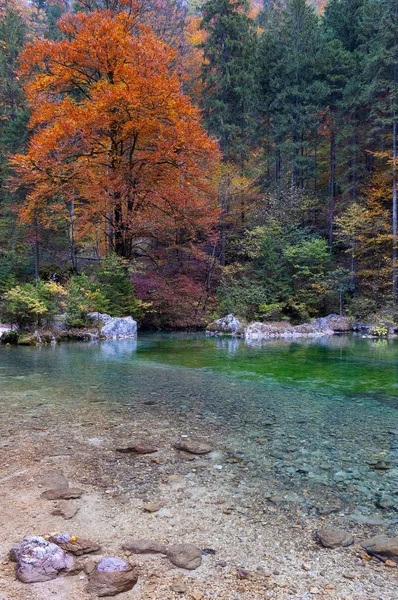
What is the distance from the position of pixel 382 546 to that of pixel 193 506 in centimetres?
107

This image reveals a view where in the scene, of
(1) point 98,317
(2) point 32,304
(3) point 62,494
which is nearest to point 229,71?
(1) point 98,317

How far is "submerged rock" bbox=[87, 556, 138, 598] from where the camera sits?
63.5 inches

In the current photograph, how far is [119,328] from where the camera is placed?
1303 centimetres

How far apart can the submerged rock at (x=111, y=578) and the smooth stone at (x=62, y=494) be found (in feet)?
2.51

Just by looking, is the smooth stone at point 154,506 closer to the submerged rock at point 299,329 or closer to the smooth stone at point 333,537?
the smooth stone at point 333,537

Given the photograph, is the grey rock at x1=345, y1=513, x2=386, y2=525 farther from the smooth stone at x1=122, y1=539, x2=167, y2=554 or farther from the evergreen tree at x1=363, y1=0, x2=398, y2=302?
the evergreen tree at x1=363, y1=0, x2=398, y2=302

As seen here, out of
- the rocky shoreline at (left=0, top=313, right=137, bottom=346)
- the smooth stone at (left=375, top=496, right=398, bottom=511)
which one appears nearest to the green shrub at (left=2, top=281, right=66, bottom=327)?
the rocky shoreline at (left=0, top=313, right=137, bottom=346)

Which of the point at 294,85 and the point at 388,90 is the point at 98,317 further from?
the point at 294,85

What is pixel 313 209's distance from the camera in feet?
Answer: 72.6

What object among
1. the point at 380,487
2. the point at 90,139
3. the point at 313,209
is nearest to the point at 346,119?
the point at 313,209

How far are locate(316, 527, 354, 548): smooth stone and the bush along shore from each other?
39.3 ft

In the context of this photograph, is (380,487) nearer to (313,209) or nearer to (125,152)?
(125,152)

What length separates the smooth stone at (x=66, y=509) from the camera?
2.21 m

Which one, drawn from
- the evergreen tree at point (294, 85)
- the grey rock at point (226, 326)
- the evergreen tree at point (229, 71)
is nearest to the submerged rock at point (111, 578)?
the grey rock at point (226, 326)
